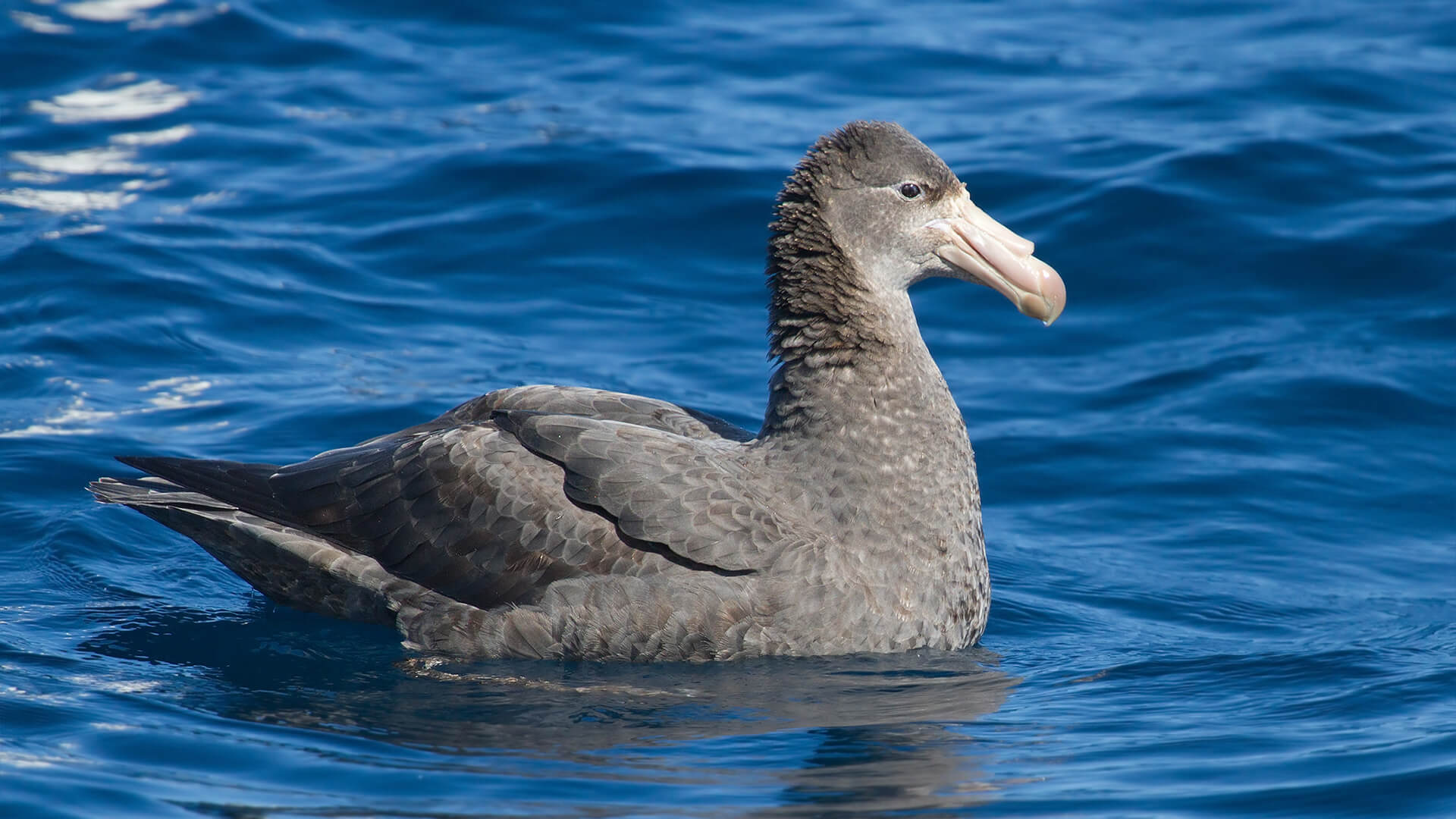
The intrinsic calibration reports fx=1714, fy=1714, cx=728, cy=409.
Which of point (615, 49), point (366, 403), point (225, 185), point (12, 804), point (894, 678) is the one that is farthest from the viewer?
point (615, 49)

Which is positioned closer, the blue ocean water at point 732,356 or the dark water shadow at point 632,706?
the dark water shadow at point 632,706

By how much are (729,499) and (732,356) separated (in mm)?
4393

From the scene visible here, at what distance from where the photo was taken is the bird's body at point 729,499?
22.4 feet

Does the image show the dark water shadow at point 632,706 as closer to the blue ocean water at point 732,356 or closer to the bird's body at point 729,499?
the blue ocean water at point 732,356

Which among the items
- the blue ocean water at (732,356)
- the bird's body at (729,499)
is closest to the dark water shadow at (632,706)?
the blue ocean water at (732,356)

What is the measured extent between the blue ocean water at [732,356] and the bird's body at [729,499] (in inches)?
8.6

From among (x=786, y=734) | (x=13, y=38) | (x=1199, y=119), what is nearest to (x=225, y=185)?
(x=13, y=38)

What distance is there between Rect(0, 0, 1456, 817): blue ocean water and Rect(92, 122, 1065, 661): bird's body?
219 mm

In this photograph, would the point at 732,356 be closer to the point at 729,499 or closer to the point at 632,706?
the point at 729,499

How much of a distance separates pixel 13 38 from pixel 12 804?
11486 millimetres

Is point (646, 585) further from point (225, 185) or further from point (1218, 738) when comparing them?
point (225, 185)

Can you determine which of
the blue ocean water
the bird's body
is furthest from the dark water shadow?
the bird's body

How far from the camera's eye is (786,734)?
20.4 feet

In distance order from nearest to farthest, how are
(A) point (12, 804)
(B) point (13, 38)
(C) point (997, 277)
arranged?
(A) point (12, 804), (C) point (997, 277), (B) point (13, 38)
